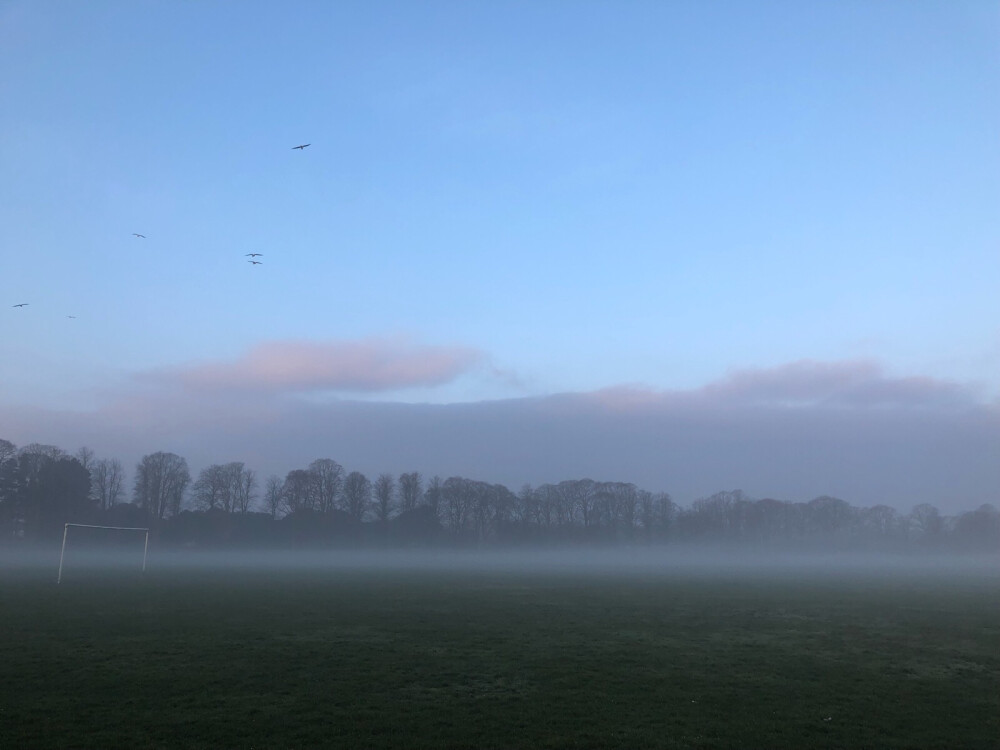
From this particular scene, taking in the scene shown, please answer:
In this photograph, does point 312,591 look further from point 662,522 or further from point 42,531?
point 662,522

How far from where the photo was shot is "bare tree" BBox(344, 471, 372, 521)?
534 ft

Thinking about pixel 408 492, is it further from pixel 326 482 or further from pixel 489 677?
pixel 489 677

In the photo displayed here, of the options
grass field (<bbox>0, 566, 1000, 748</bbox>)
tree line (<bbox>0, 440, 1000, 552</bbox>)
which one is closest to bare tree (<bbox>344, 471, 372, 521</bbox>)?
tree line (<bbox>0, 440, 1000, 552</bbox>)

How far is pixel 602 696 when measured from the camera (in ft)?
51.0

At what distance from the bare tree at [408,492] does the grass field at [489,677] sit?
5356 inches

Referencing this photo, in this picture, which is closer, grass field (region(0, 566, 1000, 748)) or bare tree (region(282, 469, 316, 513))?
grass field (region(0, 566, 1000, 748))

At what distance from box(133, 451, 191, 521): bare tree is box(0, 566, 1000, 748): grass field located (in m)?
117

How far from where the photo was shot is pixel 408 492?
172 m

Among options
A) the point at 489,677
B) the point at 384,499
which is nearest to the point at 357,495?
the point at 384,499

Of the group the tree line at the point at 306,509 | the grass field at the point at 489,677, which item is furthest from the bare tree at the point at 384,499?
the grass field at the point at 489,677

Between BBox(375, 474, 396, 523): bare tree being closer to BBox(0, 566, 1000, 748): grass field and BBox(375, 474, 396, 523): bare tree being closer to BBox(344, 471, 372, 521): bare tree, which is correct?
BBox(344, 471, 372, 521): bare tree

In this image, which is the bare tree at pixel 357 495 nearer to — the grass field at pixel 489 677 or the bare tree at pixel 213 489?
the bare tree at pixel 213 489

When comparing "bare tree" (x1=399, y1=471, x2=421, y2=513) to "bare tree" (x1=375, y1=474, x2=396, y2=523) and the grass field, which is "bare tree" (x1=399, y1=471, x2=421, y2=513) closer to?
"bare tree" (x1=375, y1=474, x2=396, y2=523)

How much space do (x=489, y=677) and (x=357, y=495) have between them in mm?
153578
